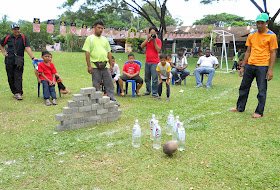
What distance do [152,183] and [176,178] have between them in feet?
1.06

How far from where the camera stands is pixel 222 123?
5.07 m

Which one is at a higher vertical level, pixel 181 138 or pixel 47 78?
pixel 47 78

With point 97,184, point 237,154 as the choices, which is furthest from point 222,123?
point 97,184

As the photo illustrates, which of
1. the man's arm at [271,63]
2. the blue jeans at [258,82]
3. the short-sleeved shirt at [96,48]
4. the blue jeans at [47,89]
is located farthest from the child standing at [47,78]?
the man's arm at [271,63]

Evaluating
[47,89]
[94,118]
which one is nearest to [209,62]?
[47,89]

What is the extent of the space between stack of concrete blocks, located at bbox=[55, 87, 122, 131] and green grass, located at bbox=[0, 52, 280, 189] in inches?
6.1

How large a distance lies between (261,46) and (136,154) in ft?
12.1

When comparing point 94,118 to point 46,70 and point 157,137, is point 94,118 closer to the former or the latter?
point 157,137

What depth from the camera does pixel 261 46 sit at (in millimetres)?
5258

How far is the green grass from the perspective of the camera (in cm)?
296

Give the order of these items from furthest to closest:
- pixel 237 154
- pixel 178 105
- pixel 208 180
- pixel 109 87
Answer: pixel 178 105
pixel 109 87
pixel 237 154
pixel 208 180

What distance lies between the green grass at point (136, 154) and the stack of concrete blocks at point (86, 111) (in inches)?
6.1

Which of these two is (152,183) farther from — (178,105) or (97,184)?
(178,105)

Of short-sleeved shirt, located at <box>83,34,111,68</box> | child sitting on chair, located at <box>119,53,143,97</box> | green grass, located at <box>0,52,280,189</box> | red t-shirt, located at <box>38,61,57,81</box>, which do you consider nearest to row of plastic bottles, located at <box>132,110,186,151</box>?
green grass, located at <box>0,52,280,189</box>
